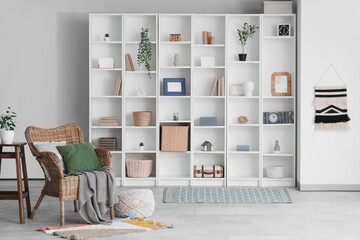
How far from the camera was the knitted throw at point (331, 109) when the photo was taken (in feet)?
20.5

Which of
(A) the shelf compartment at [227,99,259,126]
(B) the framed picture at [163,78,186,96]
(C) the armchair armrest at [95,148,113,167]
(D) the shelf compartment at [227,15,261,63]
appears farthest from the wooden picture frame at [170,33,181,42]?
(C) the armchair armrest at [95,148,113,167]

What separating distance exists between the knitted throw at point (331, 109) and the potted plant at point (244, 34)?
1077mm

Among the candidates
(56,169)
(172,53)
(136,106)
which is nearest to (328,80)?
(172,53)

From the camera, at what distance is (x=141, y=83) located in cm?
673

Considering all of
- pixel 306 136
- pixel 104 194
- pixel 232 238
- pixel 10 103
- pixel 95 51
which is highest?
pixel 95 51

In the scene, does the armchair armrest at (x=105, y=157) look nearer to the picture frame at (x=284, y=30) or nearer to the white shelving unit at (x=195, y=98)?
the white shelving unit at (x=195, y=98)

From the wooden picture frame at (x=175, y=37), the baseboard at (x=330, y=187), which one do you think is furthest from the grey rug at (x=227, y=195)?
the wooden picture frame at (x=175, y=37)

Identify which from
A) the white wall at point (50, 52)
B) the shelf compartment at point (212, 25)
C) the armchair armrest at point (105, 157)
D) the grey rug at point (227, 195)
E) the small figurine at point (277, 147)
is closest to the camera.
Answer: the armchair armrest at point (105, 157)

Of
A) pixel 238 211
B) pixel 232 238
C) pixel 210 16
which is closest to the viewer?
pixel 232 238

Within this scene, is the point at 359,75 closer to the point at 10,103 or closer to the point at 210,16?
the point at 210,16

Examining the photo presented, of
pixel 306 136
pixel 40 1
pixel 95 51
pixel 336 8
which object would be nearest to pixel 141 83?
pixel 95 51

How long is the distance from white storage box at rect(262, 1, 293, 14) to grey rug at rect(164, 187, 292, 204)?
2358 millimetres

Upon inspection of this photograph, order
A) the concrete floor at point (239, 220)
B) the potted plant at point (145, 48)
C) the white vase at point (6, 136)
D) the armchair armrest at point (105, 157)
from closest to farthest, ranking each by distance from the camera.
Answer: the concrete floor at point (239, 220), the white vase at point (6, 136), the armchair armrest at point (105, 157), the potted plant at point (145, 48)

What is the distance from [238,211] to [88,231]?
163cm
